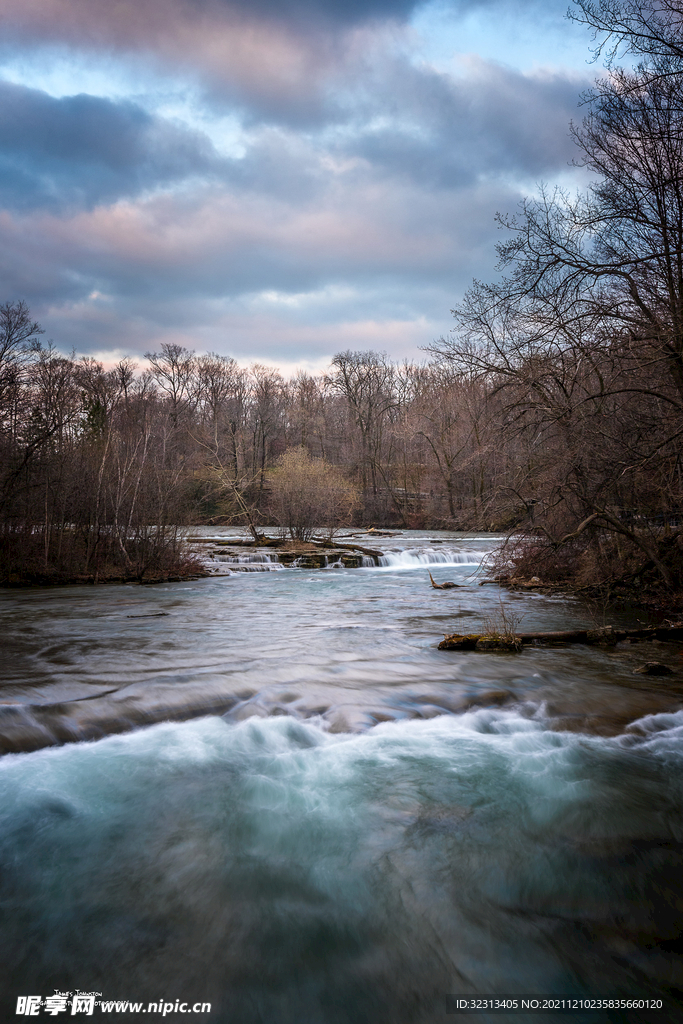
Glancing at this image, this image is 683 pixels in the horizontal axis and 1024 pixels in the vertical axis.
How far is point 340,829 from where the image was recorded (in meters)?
4.88

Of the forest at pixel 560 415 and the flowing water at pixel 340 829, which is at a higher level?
the forest at pixel 560 415

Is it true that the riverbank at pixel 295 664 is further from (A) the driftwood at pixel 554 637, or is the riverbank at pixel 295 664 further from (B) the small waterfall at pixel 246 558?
(B) the small waterfall at pixel 246 558

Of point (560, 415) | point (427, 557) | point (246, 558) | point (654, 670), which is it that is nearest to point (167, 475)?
point (246, 558)

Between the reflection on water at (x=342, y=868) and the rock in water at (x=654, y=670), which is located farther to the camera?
the rock in water at (x=654, y=670)

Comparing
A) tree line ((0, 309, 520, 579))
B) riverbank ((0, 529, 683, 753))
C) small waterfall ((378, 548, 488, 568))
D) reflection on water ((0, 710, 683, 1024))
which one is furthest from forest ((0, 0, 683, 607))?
small waterfall ((378, 548, 488, 568))

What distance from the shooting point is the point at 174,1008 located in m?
3.12

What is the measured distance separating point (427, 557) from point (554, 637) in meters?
13.7

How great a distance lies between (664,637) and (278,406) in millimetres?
48035

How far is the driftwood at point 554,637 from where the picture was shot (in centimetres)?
975

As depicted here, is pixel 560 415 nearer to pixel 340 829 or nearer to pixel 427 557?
pixel 340 829

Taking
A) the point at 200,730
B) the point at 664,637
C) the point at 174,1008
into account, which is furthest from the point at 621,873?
the point at 664,637

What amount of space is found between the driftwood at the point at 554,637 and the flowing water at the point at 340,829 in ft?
0.98

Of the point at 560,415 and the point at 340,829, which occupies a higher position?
the point at 560,415

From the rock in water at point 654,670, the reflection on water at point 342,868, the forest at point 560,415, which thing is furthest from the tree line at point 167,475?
the reflection on water at point 342,868
